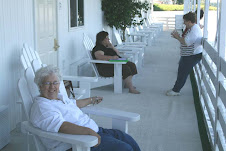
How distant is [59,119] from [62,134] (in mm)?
134

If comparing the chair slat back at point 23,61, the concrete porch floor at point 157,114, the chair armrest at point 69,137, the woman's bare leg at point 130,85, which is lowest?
the concrete porch floor at point 157,114

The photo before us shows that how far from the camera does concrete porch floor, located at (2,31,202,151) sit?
150 inches

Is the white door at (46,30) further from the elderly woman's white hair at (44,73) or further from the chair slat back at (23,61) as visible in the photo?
the elderly woman's white hair at (44,73)

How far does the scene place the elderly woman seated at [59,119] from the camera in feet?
8.22

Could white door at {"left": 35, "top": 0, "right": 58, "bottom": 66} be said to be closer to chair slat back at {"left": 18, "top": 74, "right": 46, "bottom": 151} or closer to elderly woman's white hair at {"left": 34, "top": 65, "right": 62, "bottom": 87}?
chair slat back at {"left": 18, "top": 74, "right": 46, "bottom": 151}

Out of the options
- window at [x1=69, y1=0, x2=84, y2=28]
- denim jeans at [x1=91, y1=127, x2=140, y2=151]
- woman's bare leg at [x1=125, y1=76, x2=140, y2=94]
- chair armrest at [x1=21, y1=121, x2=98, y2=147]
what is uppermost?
window at [x1=69, y1=0, x2=84, y2=28]

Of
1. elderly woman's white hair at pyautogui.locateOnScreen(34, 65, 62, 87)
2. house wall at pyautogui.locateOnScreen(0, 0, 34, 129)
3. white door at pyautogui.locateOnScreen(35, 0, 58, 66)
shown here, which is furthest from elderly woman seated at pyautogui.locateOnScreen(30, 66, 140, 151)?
white door at pyautogui.locateOnScreen(35, 0, 58, 66)

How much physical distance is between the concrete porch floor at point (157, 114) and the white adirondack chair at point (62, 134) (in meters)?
0.43

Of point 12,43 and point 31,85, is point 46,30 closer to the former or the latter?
point 12,43

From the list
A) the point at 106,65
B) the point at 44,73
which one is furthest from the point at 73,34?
the point at 44,73

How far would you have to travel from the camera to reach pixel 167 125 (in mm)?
4398

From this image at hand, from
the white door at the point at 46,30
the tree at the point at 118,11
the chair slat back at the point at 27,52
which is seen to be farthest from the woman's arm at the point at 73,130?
the tree at the point at 118,11

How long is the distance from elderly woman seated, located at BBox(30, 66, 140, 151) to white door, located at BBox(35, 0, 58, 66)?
203 centimetres

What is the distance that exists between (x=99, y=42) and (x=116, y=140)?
3.60 m
